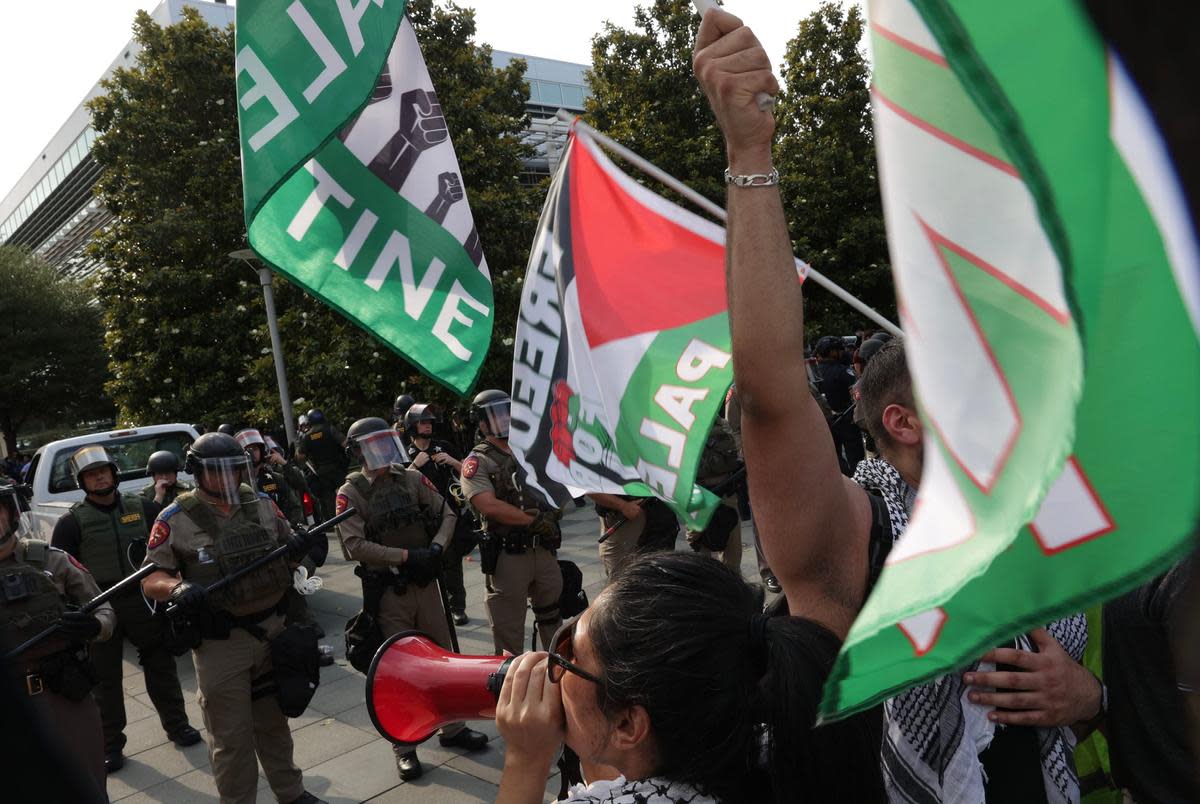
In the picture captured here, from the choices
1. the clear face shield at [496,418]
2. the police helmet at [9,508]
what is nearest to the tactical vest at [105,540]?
the police helmet at [9,508]

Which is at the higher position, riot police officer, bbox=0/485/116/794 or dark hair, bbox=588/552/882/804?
dark hair, bbox=588/552/882/804

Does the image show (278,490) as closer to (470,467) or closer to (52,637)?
(470,467)

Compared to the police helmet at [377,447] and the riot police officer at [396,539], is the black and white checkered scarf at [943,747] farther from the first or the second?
the police helmet at [377,447]

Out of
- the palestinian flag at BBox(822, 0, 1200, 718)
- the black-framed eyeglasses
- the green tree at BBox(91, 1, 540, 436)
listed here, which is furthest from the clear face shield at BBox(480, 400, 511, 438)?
the green tree at BBox(91, 1, 540, 436)

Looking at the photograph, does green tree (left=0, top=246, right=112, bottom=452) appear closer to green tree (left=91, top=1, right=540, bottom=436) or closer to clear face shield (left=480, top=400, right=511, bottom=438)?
green tree (left=91, top=1, right=540, bottom=436)

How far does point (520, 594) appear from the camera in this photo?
5617mm

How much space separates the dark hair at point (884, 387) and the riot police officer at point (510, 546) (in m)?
3.76

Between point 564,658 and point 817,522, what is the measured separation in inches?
21.3

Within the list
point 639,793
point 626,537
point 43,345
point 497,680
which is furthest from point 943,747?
→ point 43,345

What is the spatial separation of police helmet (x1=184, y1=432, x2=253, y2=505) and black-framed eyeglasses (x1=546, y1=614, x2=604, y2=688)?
3493mm

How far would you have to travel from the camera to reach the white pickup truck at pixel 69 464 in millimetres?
8906

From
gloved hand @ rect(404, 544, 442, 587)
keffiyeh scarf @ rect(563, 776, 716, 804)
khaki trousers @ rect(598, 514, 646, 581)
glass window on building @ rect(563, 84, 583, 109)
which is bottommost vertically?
khaki trousers @ rect(598, 514, 646, 581)

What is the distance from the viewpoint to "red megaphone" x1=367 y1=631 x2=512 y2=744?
6.11ft

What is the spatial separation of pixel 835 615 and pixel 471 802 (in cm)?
350
